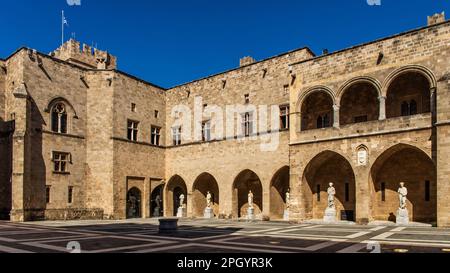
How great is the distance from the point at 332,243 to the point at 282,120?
1409cm

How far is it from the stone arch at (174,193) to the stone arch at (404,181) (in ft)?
50.1

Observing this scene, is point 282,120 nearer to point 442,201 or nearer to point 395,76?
point 395,76

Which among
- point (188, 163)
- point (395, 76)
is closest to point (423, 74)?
point (395, 76)

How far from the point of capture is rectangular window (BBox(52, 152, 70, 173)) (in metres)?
24.4

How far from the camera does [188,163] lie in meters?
28.8

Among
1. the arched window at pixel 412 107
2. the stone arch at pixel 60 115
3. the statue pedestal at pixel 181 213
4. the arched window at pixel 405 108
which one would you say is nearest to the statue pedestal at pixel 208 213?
the statue pedestal at pixel 181 213

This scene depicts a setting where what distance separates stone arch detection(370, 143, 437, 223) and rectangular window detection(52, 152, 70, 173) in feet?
62.0

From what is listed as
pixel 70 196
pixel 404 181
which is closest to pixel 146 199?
pixel 70 196

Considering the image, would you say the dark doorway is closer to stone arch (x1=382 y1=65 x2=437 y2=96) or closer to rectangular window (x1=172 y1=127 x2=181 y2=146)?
rectangular window (x1=172 y1=127 x2=181 y2=146)

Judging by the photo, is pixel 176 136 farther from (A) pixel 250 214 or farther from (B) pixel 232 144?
(A) pixel 250 214

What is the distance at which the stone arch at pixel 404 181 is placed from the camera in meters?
18.8

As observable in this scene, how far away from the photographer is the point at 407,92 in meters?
20.1

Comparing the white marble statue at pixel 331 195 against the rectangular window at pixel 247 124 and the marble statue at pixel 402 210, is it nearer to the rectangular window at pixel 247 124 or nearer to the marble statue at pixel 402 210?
the marble statue at pixel 402 210

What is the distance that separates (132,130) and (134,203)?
17.6ft
